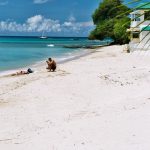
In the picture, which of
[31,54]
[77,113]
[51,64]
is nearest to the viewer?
[77,113]

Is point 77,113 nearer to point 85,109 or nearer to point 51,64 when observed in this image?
point 85,109

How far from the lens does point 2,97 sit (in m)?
15.1

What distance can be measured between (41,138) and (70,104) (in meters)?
5.96

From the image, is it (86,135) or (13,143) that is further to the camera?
(13,143)

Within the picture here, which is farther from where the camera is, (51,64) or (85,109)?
(51,64)

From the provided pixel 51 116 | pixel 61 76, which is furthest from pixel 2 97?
pixel 61 76

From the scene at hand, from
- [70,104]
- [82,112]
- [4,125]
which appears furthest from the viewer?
[70,104]

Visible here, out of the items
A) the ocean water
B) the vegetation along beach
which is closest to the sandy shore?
the vegetation along beach

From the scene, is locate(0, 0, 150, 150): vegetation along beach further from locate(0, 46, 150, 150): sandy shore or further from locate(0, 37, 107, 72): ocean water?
locate(0, 37, 107, 72): ocean water

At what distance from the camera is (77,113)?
11.1 meters

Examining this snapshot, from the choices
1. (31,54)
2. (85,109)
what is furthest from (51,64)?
(31,54)

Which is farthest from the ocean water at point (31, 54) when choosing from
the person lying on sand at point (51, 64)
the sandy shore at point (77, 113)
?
the sandy shore at point (77, 113)

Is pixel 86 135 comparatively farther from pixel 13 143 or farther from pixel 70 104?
pixel 70 104

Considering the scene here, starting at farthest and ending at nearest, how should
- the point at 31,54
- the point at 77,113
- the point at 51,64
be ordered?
the point at 31,54 → the point at 51,64 → the point at 77,113
